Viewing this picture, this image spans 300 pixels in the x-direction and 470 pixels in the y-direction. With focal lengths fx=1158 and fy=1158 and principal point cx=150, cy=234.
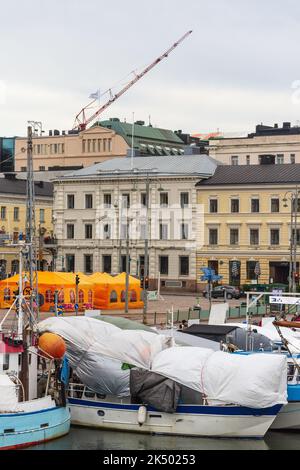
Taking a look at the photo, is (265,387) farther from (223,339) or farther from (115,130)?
(115,130)

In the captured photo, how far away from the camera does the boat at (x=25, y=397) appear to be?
37.1m

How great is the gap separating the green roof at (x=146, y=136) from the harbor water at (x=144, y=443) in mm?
119206

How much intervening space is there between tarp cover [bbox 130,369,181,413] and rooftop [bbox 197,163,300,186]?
228 feet

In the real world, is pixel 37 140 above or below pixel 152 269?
above

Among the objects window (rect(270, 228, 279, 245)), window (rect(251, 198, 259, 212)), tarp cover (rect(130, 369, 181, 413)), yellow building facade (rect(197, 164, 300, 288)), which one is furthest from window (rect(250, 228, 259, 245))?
tarp cover (rect(130, 369, 181, 413))

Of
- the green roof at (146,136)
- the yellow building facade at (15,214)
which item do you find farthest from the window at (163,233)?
the green roof at (146,136)

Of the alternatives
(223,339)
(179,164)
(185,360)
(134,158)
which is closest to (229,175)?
(179,164)

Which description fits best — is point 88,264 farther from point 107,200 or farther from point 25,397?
point 25,397

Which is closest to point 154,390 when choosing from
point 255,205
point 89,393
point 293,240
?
point 89,393

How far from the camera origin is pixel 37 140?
171 metres

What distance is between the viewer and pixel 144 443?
39562 mm

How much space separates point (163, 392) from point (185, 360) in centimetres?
143

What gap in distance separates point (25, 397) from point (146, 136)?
443ft

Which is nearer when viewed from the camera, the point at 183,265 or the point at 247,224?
the point at 247,224
